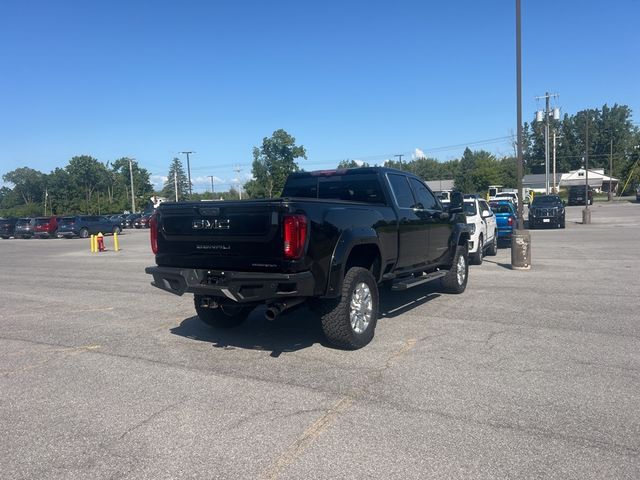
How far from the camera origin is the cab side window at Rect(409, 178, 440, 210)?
823cm

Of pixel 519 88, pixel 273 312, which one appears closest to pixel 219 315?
pixel 273 312

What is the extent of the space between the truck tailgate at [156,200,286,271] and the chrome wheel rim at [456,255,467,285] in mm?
4865

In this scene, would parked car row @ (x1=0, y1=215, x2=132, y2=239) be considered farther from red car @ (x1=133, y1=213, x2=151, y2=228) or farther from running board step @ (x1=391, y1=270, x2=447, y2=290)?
running board step @ (x1=391, y1=270, x2=447, y2=290)

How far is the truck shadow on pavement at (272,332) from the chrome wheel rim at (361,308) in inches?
16.2

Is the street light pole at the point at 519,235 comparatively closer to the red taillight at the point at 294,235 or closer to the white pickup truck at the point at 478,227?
the white pickup truck at the point at 478,227

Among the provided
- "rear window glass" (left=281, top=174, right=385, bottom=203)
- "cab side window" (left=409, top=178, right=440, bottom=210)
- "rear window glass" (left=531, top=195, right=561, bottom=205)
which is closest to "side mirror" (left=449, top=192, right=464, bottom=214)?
"cab side window" (left=409, top=178, right=440, bottom=210)

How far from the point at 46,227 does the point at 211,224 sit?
3862 centimetres

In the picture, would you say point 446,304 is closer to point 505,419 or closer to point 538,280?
point 538,280

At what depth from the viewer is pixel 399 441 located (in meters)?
3.82

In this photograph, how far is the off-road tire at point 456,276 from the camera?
30.1ft

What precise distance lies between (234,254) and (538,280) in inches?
294

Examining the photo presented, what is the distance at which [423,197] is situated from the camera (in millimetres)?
8438

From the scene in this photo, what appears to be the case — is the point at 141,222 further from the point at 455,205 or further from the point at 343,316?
the point at 343,316

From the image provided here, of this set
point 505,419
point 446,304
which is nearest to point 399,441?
point 505,419
